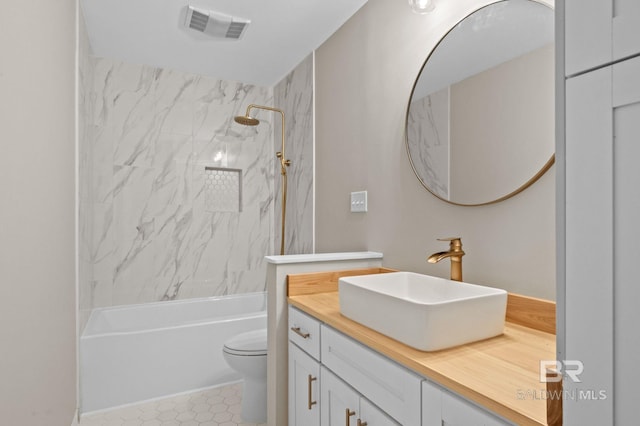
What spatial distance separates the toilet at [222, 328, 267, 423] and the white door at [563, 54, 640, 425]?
1.67 metres

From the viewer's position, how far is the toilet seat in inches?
75.9

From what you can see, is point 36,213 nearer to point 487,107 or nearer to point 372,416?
point 372,416

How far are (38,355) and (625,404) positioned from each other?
1583 millimetres

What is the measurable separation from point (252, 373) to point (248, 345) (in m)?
0.15

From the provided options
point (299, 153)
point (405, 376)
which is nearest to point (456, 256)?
point (405, 376)

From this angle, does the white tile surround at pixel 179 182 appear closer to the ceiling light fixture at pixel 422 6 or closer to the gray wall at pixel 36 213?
the gray wall at pixel 36 213

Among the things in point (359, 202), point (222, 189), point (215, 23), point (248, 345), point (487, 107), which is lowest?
point (248, 345)

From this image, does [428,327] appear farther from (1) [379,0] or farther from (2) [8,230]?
(1) [379,0]

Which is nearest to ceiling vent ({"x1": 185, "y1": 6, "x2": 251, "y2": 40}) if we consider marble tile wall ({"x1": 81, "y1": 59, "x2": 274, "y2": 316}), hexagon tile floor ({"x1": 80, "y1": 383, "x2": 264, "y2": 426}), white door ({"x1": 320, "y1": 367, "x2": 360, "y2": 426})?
marble tile wall ({"x1": 81, "y1": 59, "x2": 274, "y2": 316})

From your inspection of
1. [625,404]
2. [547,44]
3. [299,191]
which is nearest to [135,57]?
[299,191]

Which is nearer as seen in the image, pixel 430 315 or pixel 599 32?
pixel 599 32

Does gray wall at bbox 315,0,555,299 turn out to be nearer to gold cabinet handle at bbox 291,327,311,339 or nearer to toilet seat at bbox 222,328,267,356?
gold cabinet handle at bbox 291,327,311,339

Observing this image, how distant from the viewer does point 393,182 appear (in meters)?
1.78

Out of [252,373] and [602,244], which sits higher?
[602,244]
